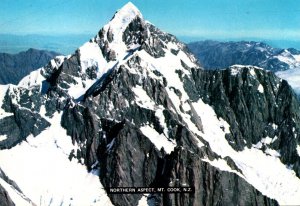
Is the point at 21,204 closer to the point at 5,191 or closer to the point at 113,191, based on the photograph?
the point at 5,191

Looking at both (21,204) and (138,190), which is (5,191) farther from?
(138,190)

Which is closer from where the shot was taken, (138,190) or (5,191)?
(138,190)

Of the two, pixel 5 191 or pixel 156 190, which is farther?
pixel 5 191

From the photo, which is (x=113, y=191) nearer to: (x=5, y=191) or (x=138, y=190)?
(x=138, y=190)

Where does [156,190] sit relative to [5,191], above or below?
above

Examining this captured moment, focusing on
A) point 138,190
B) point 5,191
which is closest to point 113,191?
point 138,190

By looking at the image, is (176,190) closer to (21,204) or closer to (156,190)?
(156,190)

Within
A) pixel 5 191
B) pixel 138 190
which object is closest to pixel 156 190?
pixel 138 190

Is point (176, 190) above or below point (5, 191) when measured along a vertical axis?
above
